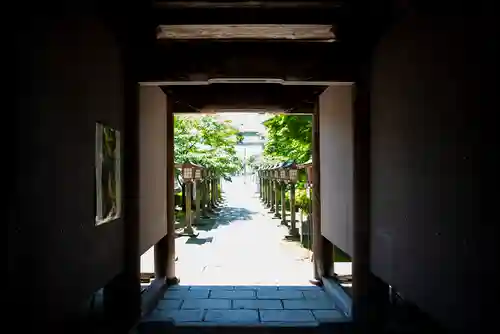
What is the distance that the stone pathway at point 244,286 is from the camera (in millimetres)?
5754

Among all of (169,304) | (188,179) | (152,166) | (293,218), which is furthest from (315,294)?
(188,179)

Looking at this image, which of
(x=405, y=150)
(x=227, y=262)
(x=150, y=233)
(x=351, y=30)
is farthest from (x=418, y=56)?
(x=227, y=262)

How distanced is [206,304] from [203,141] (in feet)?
44.7

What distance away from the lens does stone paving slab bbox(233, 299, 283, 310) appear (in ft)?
20.4

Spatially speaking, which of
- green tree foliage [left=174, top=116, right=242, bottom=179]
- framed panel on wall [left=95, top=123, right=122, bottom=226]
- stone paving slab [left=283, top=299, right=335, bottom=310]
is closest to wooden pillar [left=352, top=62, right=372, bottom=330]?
stone paving slab [left=283, top=299, right=335, bottom=310]

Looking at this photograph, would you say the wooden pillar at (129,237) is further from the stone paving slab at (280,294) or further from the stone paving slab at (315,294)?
the stone paving slab at (315,294)

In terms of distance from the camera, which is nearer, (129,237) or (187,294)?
(129,237)

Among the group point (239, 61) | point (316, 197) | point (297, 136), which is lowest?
point (316, 197)

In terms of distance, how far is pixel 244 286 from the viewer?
757 cm

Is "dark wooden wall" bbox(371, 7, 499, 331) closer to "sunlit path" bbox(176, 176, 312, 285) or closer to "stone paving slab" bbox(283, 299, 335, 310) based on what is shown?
"stone paving slab" bbox(283, 299, 335, 310)

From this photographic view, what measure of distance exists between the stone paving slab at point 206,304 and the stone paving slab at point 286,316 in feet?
2.24

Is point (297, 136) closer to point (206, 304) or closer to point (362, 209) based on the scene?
point (206, 304)

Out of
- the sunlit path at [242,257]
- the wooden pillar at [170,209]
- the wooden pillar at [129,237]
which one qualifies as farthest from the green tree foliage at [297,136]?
the wooden pillar at [129,237]

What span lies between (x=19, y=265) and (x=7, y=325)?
0.31 m
